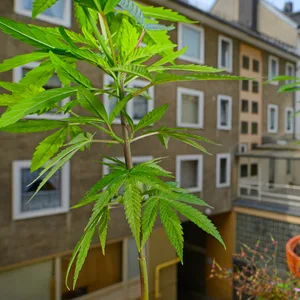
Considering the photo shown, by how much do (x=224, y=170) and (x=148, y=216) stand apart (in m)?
4.88

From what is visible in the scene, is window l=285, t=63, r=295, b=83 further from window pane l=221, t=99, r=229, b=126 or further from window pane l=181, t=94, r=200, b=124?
window pane l=181, t=94, r=200, b=124

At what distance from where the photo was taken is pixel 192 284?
574 cm

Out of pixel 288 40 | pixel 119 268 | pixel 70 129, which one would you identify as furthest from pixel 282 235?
pixel 70 129

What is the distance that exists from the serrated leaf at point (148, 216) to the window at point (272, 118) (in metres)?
6.08

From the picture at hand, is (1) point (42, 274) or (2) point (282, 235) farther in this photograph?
(2) point (282, 235)

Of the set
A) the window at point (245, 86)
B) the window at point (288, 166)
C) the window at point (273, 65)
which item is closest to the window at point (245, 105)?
the window at point (245, 86)

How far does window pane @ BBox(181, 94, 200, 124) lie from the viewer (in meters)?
4.38

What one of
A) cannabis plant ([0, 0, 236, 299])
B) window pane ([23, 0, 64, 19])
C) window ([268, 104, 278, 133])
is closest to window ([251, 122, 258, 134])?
window ([268, 104, 278, 133])

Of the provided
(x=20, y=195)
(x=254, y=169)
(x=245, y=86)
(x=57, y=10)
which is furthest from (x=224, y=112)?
(x=20, y=195)

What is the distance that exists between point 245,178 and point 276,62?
2071 millimetres

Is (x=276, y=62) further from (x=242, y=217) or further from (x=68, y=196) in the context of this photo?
(x=68, y=196)

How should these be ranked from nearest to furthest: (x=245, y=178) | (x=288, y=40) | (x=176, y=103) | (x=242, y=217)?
1. (x=176, y=103)
2. (x=242, y=217)
3. (x=245, y=178)
4. (x=288, y=40)

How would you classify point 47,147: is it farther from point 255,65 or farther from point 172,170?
point 255,65

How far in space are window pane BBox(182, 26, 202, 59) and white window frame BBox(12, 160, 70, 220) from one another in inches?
84.7
